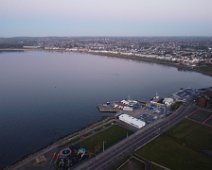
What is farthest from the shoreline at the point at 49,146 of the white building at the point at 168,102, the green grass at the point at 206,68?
the green grass at the point at 206,68

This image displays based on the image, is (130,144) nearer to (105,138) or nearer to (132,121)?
(105,138)

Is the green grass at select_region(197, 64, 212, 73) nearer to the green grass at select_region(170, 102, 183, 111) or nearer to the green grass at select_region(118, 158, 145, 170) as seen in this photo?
the green grass at select_region(170, 102, 183, 111)

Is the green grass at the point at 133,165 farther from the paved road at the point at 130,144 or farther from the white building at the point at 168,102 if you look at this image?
the white building at the point at 168,102

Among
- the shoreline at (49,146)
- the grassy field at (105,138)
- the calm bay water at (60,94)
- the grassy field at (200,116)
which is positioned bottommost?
the calm bay water at (60,94)

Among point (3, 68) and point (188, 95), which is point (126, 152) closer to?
point (188, 95)

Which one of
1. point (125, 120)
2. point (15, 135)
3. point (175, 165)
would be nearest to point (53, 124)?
point (15, 135)

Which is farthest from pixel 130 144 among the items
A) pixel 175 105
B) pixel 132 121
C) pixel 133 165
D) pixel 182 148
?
pixel 175 105
